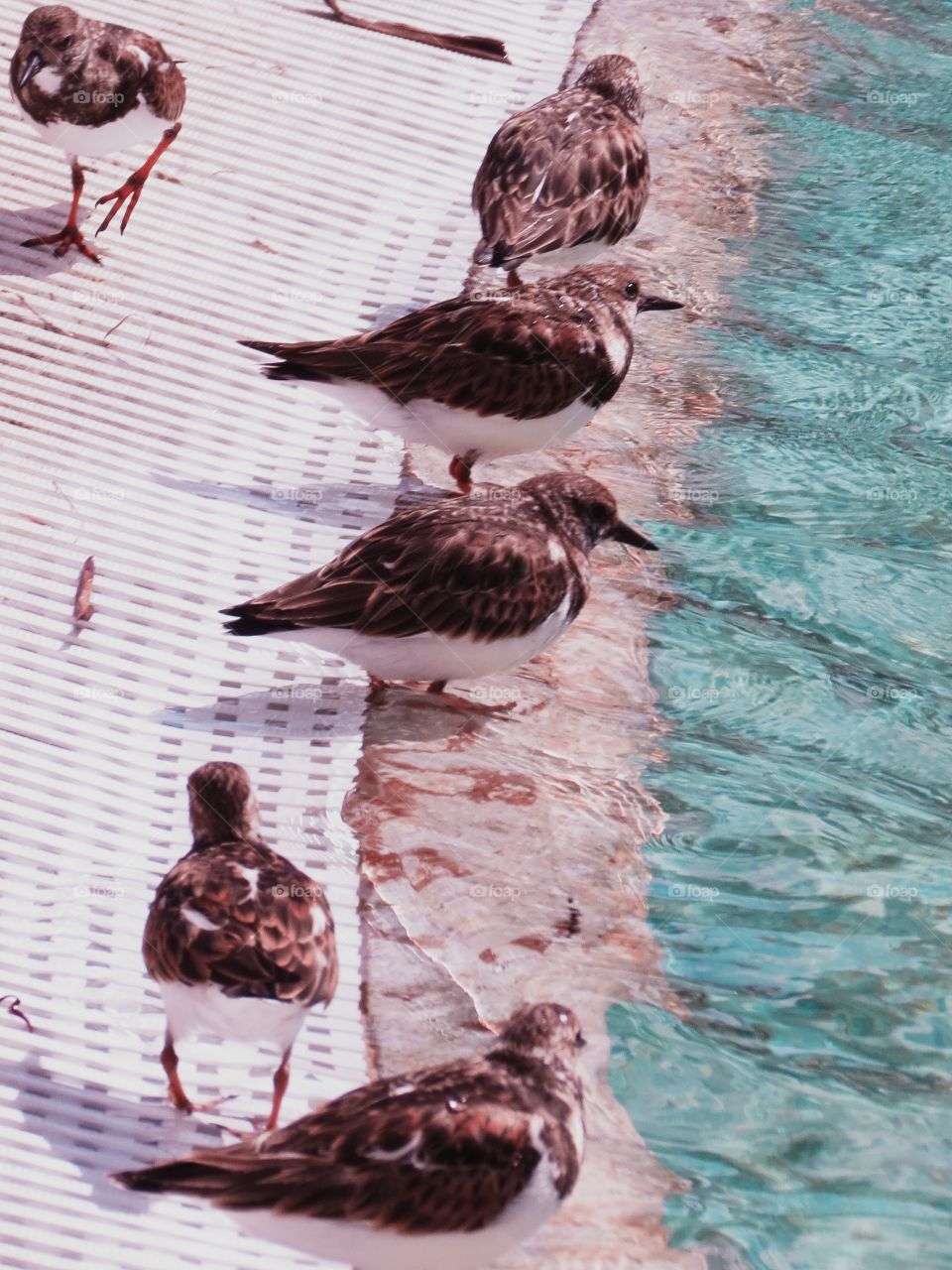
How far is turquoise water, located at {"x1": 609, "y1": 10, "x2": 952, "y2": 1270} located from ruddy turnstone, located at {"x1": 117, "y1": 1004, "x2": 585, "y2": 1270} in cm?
61

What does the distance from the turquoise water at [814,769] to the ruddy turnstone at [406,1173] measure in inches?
23.9

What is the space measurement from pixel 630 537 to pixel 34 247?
2733mm

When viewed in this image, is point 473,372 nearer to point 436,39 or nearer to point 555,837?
point 555,837

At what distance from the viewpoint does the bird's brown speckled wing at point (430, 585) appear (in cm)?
526

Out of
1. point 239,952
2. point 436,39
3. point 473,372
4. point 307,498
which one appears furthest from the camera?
point 436,39

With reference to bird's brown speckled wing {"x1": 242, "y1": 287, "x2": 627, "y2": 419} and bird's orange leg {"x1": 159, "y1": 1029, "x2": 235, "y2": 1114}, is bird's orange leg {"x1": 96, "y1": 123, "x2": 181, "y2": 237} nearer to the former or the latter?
bird's brown speckled wing {"x1": 242, "y1": 287, "x2": 627, "y2": 419}

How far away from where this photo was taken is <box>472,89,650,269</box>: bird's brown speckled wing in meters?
7.30

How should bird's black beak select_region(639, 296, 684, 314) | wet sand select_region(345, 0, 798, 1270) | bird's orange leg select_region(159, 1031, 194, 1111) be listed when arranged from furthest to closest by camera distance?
bird's black beak select_region(639, 296, 684, 314), wet sand select_region(345, 0, 798, 1270), bird's orange leg select_region(159, 1031, 194, 1111)

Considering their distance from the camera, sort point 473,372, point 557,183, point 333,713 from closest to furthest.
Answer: point 333,713 → point 473,372 → point 557,183

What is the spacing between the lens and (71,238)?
707 centimetres

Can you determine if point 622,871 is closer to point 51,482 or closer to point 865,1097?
point 865,1097

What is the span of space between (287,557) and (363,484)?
569mm

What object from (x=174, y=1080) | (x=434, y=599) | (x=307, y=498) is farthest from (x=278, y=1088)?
(x=307, y=498)

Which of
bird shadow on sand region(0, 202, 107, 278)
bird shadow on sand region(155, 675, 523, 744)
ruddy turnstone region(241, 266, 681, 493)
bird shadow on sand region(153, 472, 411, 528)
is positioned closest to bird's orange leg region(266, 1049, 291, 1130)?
bird shadow on sand region(155, 675, 523, 744)
